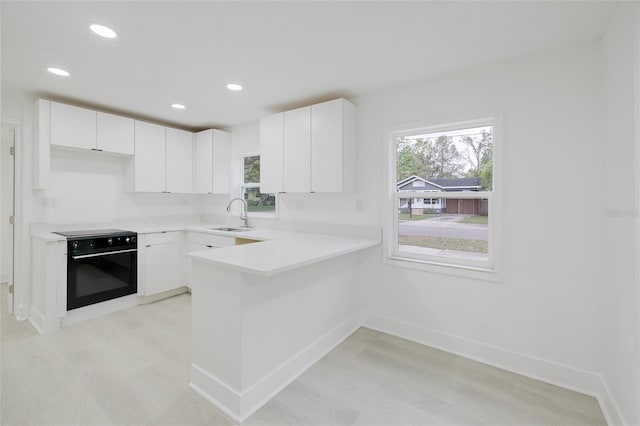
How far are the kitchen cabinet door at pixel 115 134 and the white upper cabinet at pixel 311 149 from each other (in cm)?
166

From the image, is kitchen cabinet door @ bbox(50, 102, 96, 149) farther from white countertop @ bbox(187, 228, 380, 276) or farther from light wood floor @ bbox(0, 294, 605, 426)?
white countertop @ bbox(187, 228, 380, 276)

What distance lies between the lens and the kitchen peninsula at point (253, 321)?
1724 mm

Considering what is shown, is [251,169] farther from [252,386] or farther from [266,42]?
[252,386]

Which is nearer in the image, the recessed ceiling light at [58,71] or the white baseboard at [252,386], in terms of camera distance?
the white baseboard at [252,386]

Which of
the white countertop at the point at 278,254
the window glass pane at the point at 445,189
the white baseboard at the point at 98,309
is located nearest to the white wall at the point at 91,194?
the white baseboard at the point at 98,309

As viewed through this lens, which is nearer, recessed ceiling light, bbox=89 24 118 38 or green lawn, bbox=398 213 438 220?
recessed ceiling light, bbox=89 24 118 38

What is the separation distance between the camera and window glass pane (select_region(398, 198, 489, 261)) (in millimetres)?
2470

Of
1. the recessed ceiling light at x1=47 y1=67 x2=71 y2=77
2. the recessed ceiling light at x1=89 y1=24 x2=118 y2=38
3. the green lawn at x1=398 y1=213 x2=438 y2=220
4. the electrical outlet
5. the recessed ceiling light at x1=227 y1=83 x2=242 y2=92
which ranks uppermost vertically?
the recessed ceiling light at x1=227 y1=83 x2=242 y2=92

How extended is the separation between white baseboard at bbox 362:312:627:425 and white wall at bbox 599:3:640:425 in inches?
4.1

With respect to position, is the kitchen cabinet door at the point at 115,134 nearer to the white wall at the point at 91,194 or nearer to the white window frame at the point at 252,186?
the white wall at the point at 91,194

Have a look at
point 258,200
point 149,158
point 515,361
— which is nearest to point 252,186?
point 258,200

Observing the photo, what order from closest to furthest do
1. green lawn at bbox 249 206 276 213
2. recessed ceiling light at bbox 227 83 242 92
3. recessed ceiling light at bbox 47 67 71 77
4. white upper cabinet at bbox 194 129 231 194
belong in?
1. recessed ceiling light at bbox 47 67 71 77
2. recessed ceiling light at bbox 227 83 242 92
3. green lawn at bbox 249 206 276 213
4. white upper cabinet at bbox 194 129 231 194

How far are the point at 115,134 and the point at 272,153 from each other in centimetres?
188

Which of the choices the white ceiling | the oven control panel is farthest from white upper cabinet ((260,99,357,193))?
the oven control panel
